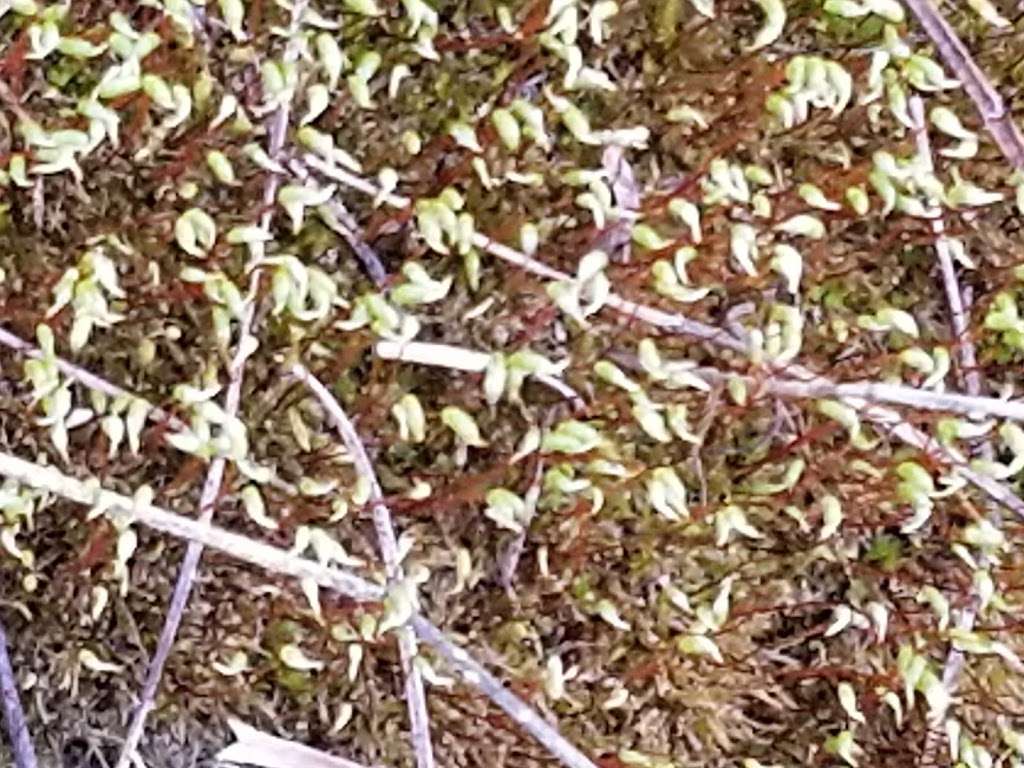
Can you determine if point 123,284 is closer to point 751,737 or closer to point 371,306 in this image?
point 371,306

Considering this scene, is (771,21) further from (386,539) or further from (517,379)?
(386,539)

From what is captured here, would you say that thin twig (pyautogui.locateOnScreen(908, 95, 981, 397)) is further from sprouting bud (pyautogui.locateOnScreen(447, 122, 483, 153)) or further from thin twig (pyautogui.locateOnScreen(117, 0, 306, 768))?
thin twig (pyautogui.locateOnScreen(117, 0, 306, 768))

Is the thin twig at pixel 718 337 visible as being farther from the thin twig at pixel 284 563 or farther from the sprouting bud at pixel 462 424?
the thin twig at pixel 284 563

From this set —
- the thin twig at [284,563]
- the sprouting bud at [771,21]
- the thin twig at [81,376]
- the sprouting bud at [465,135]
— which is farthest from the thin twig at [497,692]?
the sprouting bud at [771,21]

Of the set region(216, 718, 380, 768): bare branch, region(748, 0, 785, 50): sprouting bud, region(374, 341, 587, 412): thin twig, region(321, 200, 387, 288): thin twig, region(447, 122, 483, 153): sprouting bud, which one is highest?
region(748, 0, 785, 50): sprouting bud

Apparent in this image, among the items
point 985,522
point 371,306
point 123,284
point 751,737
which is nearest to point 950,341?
point 985,522

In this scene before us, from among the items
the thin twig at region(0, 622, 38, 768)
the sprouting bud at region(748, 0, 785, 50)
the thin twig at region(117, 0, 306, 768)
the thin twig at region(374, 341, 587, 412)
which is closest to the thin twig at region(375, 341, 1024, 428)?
→ the thin twig at region(374, 341, 587, 412)

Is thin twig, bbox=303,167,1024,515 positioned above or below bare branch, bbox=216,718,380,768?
above
